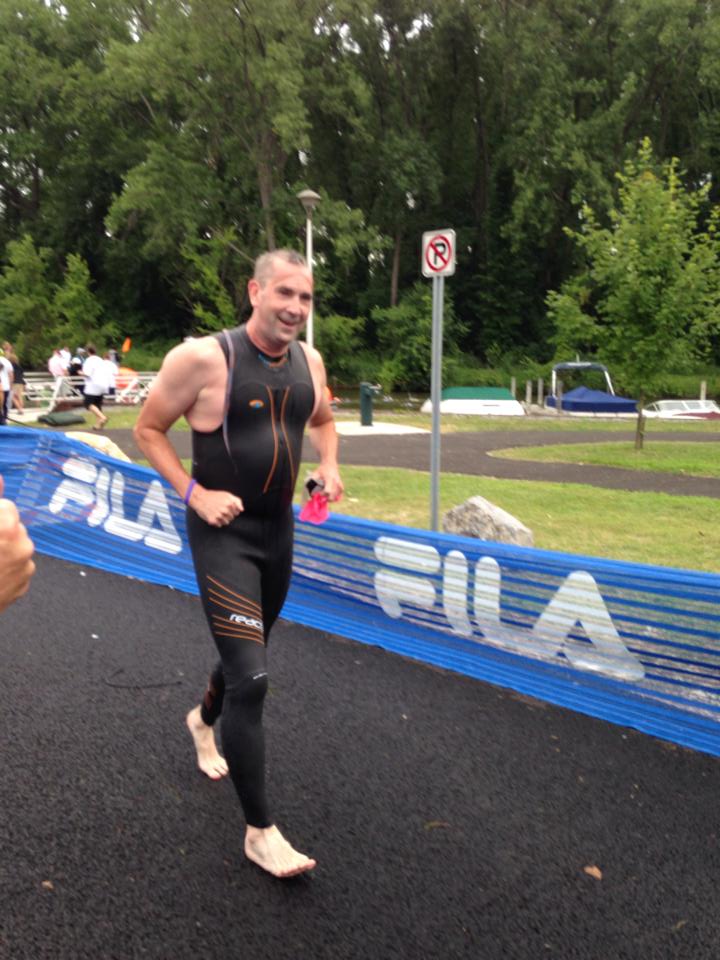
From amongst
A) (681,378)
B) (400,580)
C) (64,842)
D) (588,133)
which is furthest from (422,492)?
(588,133)

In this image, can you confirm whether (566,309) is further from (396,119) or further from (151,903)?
(396,119)

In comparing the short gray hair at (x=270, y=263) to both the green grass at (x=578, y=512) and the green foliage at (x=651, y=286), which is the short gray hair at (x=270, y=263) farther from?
the green foliage at (x=651, y=286)

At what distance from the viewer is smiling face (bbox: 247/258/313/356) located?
3125 millimetres

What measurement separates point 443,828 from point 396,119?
45.4m

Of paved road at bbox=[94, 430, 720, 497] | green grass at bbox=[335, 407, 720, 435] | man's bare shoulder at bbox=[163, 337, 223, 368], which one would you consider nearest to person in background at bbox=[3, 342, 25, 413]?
paved road at bbox=[94, 430, 720, 497]

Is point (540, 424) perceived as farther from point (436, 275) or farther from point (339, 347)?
point (436, 275)

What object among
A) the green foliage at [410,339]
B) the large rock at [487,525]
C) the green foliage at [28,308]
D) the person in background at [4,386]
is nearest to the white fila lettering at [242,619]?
the large rock at [487,525]

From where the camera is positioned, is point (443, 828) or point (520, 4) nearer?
point (443, 828)

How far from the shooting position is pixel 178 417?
3.15 m

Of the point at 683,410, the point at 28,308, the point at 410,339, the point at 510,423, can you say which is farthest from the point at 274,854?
the point at 28,308

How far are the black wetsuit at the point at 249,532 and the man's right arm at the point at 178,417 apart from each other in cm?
9

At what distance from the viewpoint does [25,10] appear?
44062mm

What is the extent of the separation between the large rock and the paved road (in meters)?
5.08

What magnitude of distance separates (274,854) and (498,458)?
13.3m
